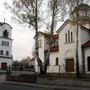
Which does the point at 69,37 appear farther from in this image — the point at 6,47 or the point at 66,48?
the point at 6,47

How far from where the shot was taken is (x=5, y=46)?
81312mm

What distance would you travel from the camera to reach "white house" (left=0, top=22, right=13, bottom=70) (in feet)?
261

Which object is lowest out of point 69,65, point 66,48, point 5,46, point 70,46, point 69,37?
point 69,65

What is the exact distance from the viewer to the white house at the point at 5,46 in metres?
79.7

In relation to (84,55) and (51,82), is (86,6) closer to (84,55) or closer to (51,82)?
(84,55)

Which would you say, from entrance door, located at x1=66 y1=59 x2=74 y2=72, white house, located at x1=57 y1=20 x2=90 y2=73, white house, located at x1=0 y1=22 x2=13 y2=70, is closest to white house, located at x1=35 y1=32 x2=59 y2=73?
white house, located at x1=57 y1=20 x2=90 y2=73

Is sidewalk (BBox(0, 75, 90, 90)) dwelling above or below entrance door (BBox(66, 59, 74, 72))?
below

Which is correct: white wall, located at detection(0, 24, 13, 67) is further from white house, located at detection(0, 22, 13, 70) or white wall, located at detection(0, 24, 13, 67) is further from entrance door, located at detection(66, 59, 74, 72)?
entrance door, located at detection(66, 59, 74, 72)

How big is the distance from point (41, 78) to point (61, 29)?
1195 centimetres

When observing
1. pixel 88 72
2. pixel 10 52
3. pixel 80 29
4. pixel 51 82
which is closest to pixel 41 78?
pixel 51 82

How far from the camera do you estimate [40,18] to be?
1308 inches

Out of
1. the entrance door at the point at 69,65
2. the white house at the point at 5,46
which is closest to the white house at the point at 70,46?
the entrance door at the point at 69,65

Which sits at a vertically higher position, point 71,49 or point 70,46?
point 70,46

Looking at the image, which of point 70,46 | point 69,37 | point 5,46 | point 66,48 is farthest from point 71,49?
point 5,46
